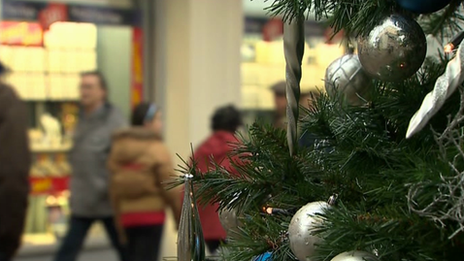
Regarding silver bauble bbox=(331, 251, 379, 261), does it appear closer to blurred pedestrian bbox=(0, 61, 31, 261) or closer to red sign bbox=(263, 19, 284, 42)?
blurred pedestrian bbox=(0, 61, 31, 261)

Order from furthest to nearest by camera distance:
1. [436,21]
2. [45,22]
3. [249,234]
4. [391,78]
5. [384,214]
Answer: [45,22], [436,21], [249,234], [391,78], [384,214]

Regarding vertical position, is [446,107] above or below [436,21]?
below

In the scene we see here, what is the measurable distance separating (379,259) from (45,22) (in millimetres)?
6449

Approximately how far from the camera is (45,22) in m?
7.09

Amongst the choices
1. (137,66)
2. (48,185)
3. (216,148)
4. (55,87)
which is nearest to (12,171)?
(216,148)

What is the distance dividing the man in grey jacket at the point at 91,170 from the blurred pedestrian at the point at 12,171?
1.70 feet

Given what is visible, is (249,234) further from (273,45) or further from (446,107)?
(273,45)

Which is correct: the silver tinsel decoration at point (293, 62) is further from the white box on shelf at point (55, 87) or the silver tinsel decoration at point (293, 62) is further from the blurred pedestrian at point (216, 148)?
the white box on shelf at point (55, 87)

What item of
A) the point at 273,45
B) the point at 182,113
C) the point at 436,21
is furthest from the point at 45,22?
the point at 436,21

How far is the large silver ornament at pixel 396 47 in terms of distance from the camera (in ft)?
3.74

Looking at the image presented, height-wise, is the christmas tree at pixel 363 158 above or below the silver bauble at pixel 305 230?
above

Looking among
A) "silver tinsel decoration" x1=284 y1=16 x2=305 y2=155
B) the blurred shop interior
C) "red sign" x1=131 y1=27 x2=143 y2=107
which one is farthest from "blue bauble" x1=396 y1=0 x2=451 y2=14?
"red sign" x1=131 y1=27 x2=143 y2=107

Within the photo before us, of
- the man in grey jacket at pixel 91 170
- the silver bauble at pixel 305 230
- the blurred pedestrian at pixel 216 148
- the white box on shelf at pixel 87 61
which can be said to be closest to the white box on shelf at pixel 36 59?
the white box on shelf at pixel 87 61

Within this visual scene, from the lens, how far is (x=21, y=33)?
6988 mm
